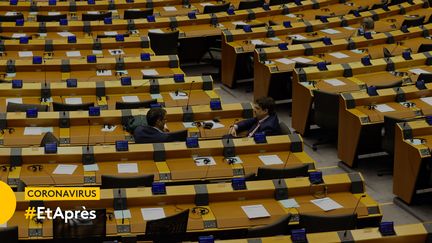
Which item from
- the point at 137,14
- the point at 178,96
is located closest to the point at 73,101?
the point at 178,96

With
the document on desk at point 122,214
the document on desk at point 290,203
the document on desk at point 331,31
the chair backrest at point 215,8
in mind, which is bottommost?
the document on desk at point 122,214

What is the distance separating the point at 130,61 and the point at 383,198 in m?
4.63

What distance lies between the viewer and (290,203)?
28.7 feet

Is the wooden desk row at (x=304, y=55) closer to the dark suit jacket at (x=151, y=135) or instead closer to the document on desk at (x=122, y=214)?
the dark suit jacket at (x=151, y=135)

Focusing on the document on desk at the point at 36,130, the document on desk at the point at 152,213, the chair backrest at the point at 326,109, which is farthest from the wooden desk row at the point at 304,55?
the document on desk at the point at 152,213

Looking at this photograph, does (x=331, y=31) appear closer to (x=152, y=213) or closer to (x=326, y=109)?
(x=326, y=109)

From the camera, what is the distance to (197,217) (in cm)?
838

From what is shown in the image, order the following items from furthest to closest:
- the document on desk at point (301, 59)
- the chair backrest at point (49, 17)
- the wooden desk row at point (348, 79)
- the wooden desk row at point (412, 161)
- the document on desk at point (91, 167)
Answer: the chair backrest at point (49, 17)
the document on desk at point (301, 59)
the wooden desk row at point (348, 79)
the wooden desk row at point (412, 161)
the document on desk at point (91, 167)

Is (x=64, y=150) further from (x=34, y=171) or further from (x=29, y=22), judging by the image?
(x=29, y=22)

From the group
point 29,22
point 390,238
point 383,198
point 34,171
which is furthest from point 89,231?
point 29,22

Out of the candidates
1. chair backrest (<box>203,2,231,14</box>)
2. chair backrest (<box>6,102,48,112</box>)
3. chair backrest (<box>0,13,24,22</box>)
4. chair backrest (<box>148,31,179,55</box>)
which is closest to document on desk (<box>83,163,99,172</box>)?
chair backrest (<box>6,102,48,112</box>)

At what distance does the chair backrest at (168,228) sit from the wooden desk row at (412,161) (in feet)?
11.2

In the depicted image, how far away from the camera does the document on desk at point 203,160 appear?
9703 mm

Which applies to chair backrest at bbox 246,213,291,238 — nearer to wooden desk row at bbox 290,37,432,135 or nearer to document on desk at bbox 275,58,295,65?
wooden desk row at bbox 290,37,432,135
